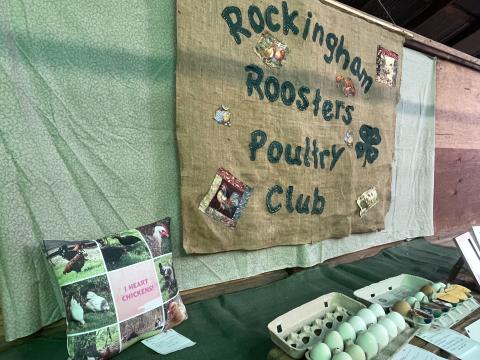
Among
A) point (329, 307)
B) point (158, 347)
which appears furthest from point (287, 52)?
point (158, 347)

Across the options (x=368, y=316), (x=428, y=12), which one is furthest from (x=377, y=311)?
(x=428, y=12)

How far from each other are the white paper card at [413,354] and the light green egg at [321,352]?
13 cm

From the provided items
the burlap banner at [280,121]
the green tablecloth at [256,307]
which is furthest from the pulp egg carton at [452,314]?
the burlap banner at [280,121]

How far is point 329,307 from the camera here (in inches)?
36.3

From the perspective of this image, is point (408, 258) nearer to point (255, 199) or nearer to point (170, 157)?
point (255, 199)

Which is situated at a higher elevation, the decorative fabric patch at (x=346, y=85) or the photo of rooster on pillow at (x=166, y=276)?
the decorative fabric patch at (x=346, y=85)

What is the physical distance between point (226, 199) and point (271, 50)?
0.50 meters

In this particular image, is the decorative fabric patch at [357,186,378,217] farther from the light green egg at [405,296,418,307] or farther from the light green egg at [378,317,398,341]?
the light green egg at [378,317,398,341]

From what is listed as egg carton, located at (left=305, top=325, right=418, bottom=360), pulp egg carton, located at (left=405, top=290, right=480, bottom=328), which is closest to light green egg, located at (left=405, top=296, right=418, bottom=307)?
pulp egg carton, located at (left=405, top=290, right=480, bottom=328)

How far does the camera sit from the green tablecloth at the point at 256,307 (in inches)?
30.3

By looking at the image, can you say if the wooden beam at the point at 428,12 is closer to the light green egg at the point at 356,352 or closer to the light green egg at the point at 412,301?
the light green egg at the point at 412,301

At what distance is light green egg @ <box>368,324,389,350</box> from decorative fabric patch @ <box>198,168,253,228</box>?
0.48m

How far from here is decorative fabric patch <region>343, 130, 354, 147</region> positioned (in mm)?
1341

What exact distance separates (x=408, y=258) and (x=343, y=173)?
0.57 meters
